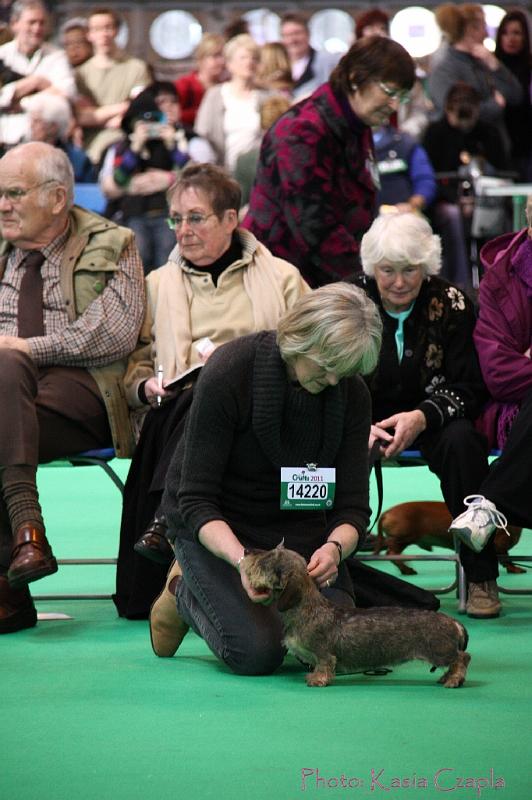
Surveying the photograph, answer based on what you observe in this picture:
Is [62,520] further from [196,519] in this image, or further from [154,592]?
[196,519]

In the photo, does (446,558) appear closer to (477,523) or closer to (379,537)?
(379,537)

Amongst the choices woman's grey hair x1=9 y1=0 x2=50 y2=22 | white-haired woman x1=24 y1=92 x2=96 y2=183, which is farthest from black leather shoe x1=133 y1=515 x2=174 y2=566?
woman's grey hair x1=9 y1=0 x2=50 y2=22

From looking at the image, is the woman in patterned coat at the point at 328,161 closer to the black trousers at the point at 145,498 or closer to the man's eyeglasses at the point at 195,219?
the man's eyeglasses at the point at 195,219

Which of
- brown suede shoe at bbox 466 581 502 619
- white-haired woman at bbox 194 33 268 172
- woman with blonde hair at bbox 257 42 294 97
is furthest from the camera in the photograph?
woman with blonde hair at bbox 257 42 294 97

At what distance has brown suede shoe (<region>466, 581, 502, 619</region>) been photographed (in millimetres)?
4137

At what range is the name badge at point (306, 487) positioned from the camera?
11.4ft

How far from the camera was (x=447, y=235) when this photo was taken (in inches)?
356

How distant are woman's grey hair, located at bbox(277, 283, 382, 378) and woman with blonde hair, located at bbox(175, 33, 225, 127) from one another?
653 cm

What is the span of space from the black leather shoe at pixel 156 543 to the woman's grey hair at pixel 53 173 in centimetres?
115

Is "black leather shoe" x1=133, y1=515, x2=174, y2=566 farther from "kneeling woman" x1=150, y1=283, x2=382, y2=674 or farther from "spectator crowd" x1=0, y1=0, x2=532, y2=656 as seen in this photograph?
"kneeling woman" x1=150, y1=283, x2=382, y2=674

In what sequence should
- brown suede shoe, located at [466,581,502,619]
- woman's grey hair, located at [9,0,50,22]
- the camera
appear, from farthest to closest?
woman's grey hair, located at [9,0,50,22] → the camera → brown suede shoe, located at [466,581,502,619]

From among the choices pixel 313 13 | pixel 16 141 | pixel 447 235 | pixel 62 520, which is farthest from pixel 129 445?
pixel 313 13

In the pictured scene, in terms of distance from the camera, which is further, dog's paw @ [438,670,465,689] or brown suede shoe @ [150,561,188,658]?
brown suede shoe @ [150,561,188,658]

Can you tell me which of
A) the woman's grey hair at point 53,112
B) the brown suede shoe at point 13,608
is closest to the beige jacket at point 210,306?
the brown suede shoe at point 13,608
